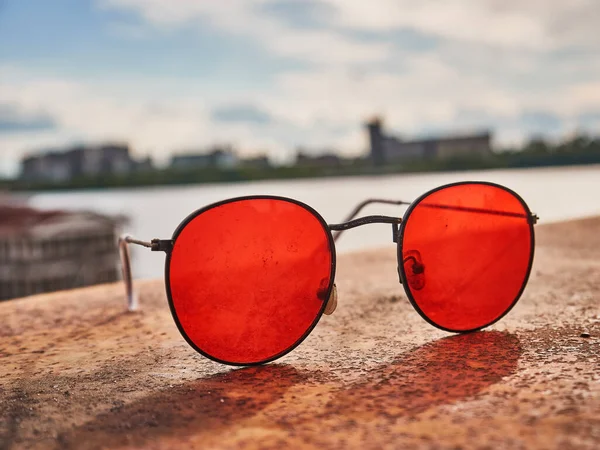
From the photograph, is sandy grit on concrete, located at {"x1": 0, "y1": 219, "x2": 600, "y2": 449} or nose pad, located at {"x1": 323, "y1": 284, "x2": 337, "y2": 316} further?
nose pad, located at {"x1": 323, "y1": 284, "x2": 337, "y2": 316}

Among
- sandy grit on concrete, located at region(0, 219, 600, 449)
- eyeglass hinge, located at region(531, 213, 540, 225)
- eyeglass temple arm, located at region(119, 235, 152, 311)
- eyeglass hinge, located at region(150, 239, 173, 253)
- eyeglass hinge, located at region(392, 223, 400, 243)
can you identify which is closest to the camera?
sandy grit on concrete, located at region(0, 219, 600, 449)

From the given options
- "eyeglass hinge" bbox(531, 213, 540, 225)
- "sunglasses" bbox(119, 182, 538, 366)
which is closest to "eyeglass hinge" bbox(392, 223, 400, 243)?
"sunglasses" bbox(119, 182, 538, 366)

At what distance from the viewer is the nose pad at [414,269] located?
1.01 m

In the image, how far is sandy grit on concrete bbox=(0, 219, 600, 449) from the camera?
645 mm

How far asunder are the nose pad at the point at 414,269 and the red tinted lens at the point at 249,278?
143 millimetres

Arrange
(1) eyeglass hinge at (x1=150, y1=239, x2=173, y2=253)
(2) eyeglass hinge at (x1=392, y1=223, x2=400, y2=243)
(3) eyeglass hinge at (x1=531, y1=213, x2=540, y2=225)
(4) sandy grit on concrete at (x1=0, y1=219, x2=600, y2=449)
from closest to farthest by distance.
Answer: (4) sandy grit on concrete at (x1=0, y1=219, x2=600, y2=449), (1) eyeglass hinge at (x1=150, y1=239, x2=173, y2=253), (2) eyeglass hinge at (x1=392, y1=223, x2=400, y2=243), (3) eyeglass hinge at (x1=531, y1=213, x2=540, y2=225)

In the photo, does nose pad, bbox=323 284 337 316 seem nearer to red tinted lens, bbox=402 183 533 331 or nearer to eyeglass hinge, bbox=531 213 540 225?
red tinted lens, bbox=402 183 533 331

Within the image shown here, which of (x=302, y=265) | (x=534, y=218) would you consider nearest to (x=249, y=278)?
(x=302, y=265)

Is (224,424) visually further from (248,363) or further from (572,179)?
(572,179)

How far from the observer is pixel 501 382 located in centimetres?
78

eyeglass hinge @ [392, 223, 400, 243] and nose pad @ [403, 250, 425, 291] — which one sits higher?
eyeglass hinge @ [392, 223, 400, 243]

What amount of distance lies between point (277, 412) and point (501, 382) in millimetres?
307

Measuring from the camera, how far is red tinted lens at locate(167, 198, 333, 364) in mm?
900

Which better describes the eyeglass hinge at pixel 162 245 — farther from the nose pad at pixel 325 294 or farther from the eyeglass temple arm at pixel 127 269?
the eyeglass temple arm at pixel 127 269
